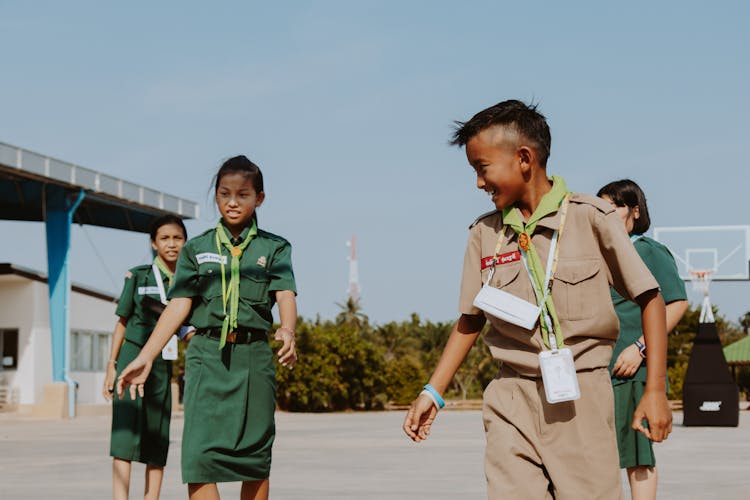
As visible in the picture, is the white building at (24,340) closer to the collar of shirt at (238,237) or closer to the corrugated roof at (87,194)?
the corrugated roof at (87,194)

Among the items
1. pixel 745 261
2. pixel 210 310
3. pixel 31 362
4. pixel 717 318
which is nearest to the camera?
pixel 210 310

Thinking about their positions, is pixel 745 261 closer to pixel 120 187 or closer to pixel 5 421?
pixel 120 187

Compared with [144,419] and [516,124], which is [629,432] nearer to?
[516,124]

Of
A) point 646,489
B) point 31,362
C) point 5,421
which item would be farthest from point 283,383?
point 646,489

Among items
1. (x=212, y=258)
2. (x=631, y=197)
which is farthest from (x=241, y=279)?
(x=631, y=197)

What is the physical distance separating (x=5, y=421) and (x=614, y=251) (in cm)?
2675

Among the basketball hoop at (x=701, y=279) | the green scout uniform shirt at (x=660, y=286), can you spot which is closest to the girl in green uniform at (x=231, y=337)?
the green scout uniform shirt at (x=660, y=286)

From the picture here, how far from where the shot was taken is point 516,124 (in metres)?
3.56

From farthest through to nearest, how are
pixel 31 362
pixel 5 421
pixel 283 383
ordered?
pixel 283 383
pixel 31 362
pixel 5 421

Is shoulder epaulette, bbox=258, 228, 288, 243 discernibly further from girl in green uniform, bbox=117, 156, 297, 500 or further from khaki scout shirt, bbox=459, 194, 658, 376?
khaki scout shirt, bbox=459, 194, 658, 376

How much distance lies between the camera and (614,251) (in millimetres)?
3549

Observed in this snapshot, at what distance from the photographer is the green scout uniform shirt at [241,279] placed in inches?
Answer: 191

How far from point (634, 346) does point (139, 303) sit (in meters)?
3.01

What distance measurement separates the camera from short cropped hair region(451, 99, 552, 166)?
3561mm
